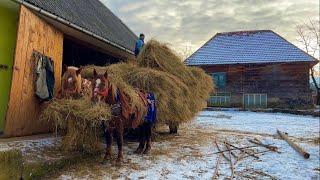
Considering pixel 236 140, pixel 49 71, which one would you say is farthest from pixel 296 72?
pixel 49 71

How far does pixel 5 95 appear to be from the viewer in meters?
7.74

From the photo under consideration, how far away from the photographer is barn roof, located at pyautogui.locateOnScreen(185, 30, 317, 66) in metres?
26.5

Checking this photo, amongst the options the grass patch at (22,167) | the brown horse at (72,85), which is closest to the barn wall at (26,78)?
Answer: the brown horse at (72,85)

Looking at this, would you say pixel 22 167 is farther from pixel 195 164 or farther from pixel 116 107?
pixel 195 164

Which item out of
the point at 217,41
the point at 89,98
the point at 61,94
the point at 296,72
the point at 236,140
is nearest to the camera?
the point at 89,98

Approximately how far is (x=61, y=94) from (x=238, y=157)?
3926 mm

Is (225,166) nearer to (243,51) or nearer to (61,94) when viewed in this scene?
(61,94)

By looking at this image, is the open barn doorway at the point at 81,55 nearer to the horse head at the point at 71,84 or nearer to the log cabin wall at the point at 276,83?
the horse head at the point at 71,84

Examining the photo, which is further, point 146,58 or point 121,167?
point 146,58

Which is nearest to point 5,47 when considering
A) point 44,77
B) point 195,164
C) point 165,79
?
point 44,77

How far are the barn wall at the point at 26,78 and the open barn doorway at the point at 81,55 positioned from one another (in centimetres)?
310

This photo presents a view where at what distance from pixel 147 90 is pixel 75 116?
214 centimetres

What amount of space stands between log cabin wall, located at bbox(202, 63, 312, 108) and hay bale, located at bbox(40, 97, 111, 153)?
22381mm

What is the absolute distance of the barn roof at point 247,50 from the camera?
26.5m
